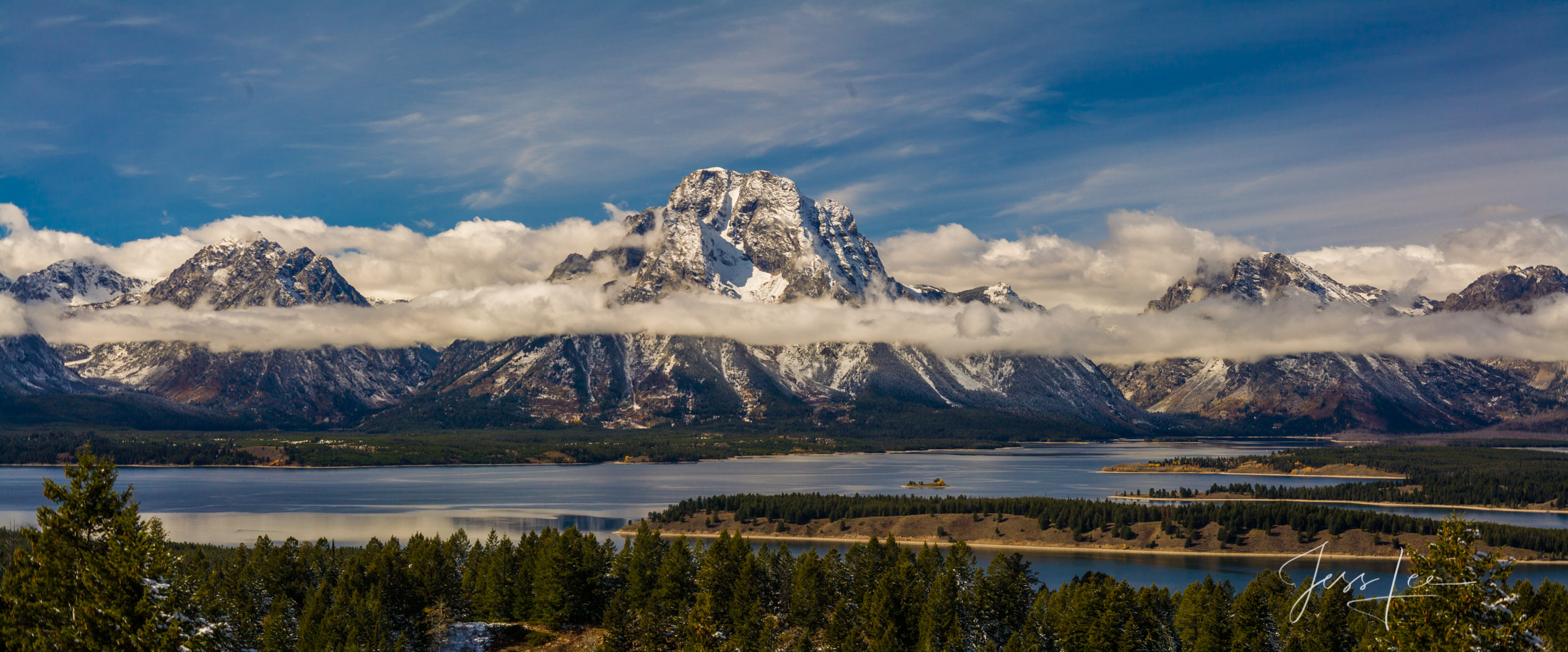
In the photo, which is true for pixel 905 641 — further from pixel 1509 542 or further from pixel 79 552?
pixel 1509 542

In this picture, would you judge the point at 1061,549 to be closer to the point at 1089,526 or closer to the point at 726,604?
the point at 1089,526

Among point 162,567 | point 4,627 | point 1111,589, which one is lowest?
point 1111,589

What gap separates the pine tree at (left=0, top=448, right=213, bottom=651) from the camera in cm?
2792

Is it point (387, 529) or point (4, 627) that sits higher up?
point (4, 627)

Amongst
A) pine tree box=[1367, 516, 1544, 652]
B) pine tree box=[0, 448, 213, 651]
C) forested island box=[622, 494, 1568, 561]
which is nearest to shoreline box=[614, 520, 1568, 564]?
forested island box=[622, 494, 1568, 561]

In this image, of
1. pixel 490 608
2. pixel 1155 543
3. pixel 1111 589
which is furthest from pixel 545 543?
pixel 1155 543

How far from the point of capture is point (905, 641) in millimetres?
81875

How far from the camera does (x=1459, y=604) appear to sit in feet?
102

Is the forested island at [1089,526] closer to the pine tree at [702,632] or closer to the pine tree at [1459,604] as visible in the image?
the pine tree at [702,632]

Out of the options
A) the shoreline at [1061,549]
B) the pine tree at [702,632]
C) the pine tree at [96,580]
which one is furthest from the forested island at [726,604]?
the shoreline at [1061,549]

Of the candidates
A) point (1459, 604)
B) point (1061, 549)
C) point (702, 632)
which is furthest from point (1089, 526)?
point (1459, 604)

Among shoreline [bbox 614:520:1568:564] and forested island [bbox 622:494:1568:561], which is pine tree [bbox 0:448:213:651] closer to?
shoreline [bbox 614:520:1568:564]

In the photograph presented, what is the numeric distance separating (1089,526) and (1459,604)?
146m

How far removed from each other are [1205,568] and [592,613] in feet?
305
